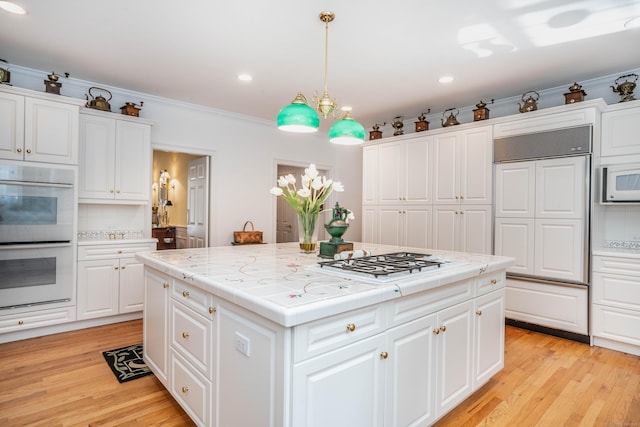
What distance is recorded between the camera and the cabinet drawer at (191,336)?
5.61ft

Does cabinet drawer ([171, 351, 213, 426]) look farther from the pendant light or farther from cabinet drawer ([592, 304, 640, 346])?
cabinet drawer ([592, 304, 640, 346])

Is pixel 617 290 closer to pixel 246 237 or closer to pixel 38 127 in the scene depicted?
pixel 246 237

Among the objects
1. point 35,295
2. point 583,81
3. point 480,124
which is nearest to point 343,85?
point 480,124

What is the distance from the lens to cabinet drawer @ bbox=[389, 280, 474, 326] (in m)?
1.62

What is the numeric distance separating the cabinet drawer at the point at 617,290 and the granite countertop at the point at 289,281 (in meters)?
1.54

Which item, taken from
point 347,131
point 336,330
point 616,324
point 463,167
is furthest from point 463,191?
point 336,330

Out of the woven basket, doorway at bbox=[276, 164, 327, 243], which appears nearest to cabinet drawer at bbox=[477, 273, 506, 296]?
the woven basket

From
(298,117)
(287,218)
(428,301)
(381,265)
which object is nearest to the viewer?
(428,301)

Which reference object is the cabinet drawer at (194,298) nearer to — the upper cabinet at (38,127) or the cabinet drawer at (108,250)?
the cabinet drawer at (108,250)

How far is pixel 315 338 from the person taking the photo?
4.21 ft

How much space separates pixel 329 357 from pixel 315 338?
0.11 metres

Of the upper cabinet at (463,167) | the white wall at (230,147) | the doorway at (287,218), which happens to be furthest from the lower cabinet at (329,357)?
the doorway at (287,218)

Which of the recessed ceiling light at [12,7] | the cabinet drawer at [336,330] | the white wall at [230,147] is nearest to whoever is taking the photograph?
the cabinet drawer at [336,330]

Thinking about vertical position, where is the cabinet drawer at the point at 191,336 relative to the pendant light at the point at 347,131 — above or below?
below
